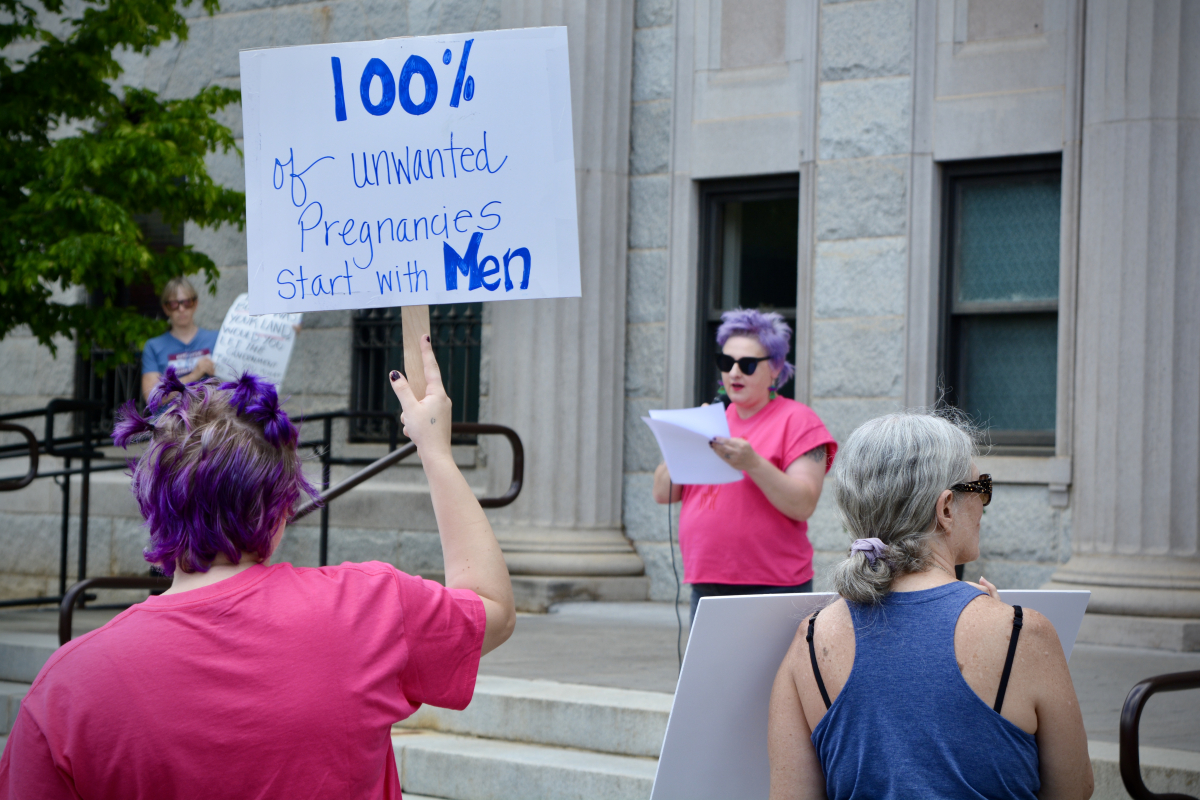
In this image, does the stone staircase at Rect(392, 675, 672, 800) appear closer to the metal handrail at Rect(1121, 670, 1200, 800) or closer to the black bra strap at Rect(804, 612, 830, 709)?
the metal handrail at Rect(1121, 670, 1200, 800)

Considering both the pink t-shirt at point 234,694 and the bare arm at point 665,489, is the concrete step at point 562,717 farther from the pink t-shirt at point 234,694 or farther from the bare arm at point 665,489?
the pink t-shirt at point 234,694

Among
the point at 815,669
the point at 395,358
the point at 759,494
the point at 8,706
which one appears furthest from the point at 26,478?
the point at 815,669

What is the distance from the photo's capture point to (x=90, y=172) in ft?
24.3

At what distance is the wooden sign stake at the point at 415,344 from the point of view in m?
2.37

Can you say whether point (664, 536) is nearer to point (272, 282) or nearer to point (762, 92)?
point (762, 92)

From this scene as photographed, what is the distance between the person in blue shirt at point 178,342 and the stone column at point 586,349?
224cm

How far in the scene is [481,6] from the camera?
10.1m

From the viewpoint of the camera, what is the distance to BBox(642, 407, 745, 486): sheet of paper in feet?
15.6

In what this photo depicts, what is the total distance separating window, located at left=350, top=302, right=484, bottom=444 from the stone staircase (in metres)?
4.33

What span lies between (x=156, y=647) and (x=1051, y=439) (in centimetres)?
726

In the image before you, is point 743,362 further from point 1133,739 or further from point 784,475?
point 1133,739

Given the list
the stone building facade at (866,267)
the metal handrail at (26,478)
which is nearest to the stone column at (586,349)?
the stone building facade at (866,267)

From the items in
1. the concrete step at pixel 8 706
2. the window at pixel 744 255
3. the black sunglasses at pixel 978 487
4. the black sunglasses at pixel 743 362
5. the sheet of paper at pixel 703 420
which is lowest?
the concrete step at pixel 8 706

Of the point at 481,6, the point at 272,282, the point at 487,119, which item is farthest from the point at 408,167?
the point at 481,6
